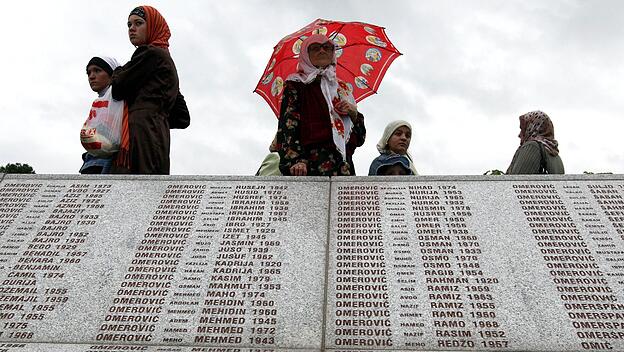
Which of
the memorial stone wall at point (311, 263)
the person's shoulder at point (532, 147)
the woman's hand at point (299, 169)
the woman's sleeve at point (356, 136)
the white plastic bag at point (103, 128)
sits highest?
the person's shoulder at point (532, 147)

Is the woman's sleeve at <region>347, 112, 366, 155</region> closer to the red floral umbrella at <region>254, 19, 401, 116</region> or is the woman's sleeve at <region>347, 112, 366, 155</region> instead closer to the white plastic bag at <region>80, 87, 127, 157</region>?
the red floral umbrella at <region>254, 19, 401, 116</region>

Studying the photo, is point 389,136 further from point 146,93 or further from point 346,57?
point 146,93

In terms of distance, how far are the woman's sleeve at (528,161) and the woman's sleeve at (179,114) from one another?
13.2 feet

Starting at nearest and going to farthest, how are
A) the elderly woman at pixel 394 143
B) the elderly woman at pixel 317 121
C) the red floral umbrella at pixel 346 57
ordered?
the elderly woman at pixel 317 121, the elderly woman at pixel 394 143, the red floral umbrella at pixel 346 57

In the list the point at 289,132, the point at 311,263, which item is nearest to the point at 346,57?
the point at 289,132

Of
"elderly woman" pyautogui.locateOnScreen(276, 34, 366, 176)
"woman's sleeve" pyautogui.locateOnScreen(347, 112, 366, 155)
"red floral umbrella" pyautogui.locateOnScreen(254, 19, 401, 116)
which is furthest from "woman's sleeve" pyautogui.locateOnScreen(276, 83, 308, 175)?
"red floral umbrella" pyautogui.locateOnScreen(254, 19, 401, 116)

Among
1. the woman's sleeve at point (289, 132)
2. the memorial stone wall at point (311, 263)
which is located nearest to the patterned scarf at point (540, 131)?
the memorial stone wall at point (311, 263)

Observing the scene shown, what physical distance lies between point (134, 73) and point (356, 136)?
2.58 meters

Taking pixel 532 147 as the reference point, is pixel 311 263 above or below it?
below

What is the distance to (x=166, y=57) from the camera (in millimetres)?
5898

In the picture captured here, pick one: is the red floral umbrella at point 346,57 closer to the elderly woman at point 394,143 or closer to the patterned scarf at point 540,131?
the elderly woman at point 394,143

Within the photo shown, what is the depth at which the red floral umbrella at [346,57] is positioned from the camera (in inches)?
288

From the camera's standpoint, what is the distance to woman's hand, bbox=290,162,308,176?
5.41 meters

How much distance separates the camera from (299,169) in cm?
541
